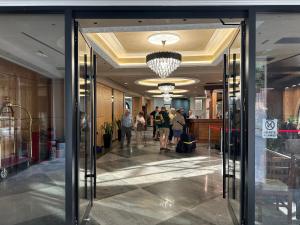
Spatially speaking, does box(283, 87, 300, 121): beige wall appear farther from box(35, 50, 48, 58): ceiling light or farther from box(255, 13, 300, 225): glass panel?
box(35, 50, 48, 58): ceiling light

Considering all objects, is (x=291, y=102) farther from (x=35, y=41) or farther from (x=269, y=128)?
(x=35, y=41)

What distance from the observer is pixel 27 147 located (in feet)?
22.0

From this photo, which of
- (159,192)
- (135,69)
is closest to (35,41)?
(159,192)

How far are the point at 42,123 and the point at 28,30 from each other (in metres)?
4.07

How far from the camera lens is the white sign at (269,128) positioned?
9.57ft

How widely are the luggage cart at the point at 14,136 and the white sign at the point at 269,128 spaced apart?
5.36 metres

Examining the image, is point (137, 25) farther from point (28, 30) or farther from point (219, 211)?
point (219, 211)

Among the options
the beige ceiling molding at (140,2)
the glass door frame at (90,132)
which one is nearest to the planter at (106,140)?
the glass door frame at (90,132)

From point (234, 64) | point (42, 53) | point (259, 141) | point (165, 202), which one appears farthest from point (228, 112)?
point (42, 53)

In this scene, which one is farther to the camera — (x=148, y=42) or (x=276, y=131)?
(x=148, y=42)

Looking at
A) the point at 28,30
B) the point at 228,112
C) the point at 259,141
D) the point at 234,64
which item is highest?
the point at 28,30

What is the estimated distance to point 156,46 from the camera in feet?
21.3

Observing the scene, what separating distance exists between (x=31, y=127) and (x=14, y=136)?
528 mm

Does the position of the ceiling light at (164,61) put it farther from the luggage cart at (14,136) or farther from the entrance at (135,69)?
the luggage cart at (14,136)
